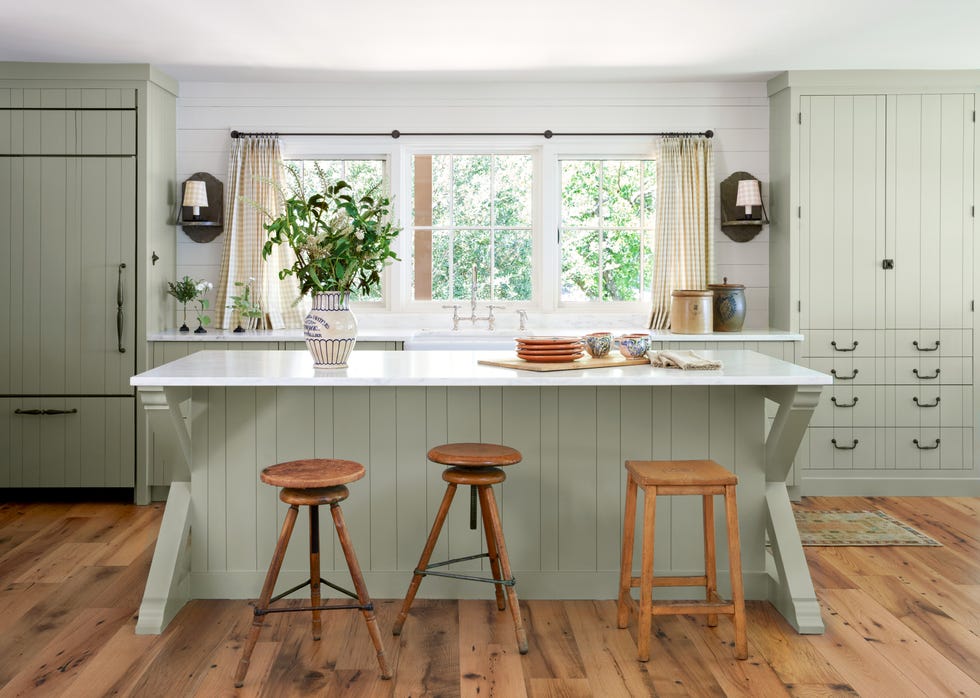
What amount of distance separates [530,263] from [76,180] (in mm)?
2658

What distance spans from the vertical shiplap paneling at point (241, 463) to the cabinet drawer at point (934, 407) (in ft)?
12.0

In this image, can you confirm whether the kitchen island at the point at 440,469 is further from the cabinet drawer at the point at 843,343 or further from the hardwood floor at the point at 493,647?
the cabinet drawer at the point at 843,343

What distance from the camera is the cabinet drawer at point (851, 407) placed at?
5.07 meters

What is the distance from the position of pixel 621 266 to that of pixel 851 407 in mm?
1597

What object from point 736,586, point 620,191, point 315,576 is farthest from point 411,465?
point 620,191

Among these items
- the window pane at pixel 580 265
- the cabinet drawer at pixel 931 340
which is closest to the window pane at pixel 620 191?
the window pane at pixel 580 265

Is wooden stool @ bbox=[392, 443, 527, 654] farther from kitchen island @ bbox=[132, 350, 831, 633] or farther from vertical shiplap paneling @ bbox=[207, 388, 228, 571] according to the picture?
vertical shiplap paneling @ bbox=[207, 388, 228, 571]

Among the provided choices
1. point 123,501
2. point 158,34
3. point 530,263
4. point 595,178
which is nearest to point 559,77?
point 595,178

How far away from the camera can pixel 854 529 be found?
4.37m

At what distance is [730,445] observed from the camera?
3.31m

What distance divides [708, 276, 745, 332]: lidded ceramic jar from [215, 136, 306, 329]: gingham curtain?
2.46 metres

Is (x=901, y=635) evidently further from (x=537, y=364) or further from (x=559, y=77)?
(x=559, y=77)

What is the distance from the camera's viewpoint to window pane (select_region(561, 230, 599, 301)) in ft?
18.5

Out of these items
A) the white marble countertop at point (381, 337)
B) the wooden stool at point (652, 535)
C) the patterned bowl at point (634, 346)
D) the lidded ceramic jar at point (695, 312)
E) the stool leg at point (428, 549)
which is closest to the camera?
the wooden stool at point (652, 535)
